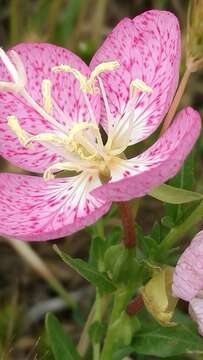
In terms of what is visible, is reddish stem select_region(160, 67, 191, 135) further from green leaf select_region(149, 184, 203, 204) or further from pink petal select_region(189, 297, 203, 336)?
pink petal select_region(189, 297, 203, 336)

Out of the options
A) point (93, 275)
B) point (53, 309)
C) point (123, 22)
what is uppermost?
point (123, 22)

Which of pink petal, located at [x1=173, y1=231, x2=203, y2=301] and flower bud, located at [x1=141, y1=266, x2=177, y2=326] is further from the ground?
pink petal, located at [x1=173, y1=231, x2=203, y2=301]

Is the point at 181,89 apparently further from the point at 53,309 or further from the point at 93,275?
the point at 53,309

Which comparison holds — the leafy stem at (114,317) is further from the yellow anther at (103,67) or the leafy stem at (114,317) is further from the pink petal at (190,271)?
the yellow anther at (103,67)

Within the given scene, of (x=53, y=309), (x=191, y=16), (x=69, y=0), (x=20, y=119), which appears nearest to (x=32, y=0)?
(x=69, y=0)

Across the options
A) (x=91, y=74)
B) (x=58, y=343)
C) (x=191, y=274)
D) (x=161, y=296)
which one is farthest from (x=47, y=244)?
(x=191, y=274)

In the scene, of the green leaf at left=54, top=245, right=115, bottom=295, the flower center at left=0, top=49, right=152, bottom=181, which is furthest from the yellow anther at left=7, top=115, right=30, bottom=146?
the green leaf at left=54, top=245, right=115, bottom=295
